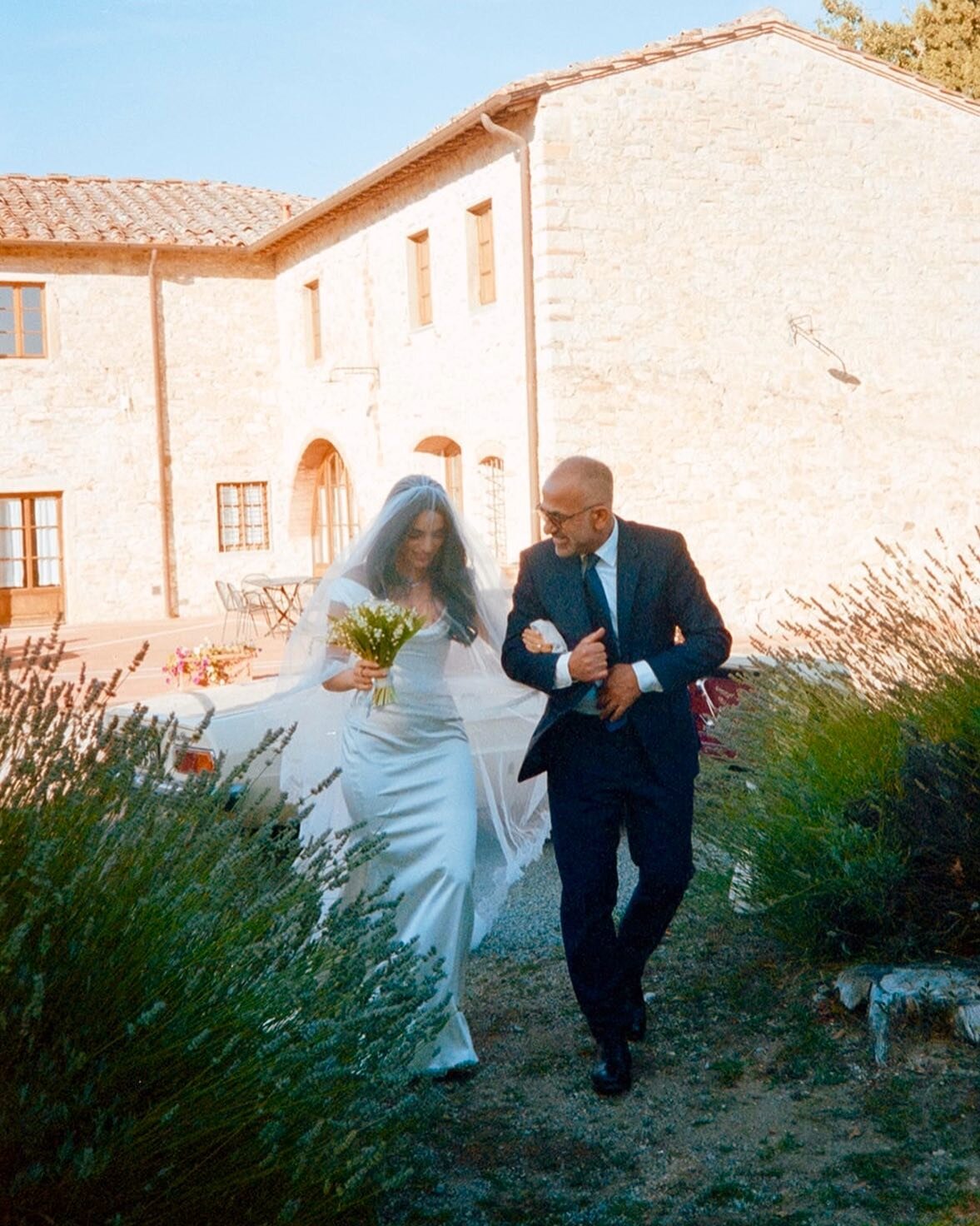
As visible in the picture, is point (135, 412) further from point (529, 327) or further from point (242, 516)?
point (529, 327)

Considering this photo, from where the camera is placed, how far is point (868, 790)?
14.5 feet

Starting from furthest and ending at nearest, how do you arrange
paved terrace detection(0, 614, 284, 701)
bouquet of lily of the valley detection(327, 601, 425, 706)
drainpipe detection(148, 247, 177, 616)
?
1. drainpipe detection(148, 247, 177, 616)
2. paved terrace detection(0, 614, 284, 701)
3. bouquet of lily of the valley detection(327, 601, 425, 706)

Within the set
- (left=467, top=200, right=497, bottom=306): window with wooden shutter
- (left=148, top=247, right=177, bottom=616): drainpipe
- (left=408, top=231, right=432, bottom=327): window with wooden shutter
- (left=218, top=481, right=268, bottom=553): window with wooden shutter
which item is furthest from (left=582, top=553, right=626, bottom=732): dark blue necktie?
(left=218, top=481, right=268, bottom=553): window with wooden shutter

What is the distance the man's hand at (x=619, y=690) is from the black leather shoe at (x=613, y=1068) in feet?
3.06

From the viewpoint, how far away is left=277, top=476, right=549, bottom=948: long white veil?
4.99 m

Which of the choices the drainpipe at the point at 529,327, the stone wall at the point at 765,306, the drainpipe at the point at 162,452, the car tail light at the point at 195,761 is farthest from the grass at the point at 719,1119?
the drainpipe at the point at 162,452

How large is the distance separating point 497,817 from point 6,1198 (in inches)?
141

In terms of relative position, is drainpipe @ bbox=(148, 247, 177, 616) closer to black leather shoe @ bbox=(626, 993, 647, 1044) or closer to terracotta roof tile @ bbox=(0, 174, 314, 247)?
terracotta roof tile @ bbox=(0, 174, 314, 247)

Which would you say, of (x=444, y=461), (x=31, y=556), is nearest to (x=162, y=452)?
(x=31, y=556)

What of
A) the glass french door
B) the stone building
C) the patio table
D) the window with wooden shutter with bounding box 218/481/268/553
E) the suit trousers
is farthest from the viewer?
the window with wooden shutter with bounding box 218/481/268/553

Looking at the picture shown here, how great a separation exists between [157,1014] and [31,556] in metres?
22.6

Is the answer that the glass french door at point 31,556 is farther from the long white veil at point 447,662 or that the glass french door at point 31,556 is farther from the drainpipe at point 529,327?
the long white veil at point 447,662

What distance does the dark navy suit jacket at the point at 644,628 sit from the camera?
4.18m

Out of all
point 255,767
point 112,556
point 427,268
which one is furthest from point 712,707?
point 112,556
